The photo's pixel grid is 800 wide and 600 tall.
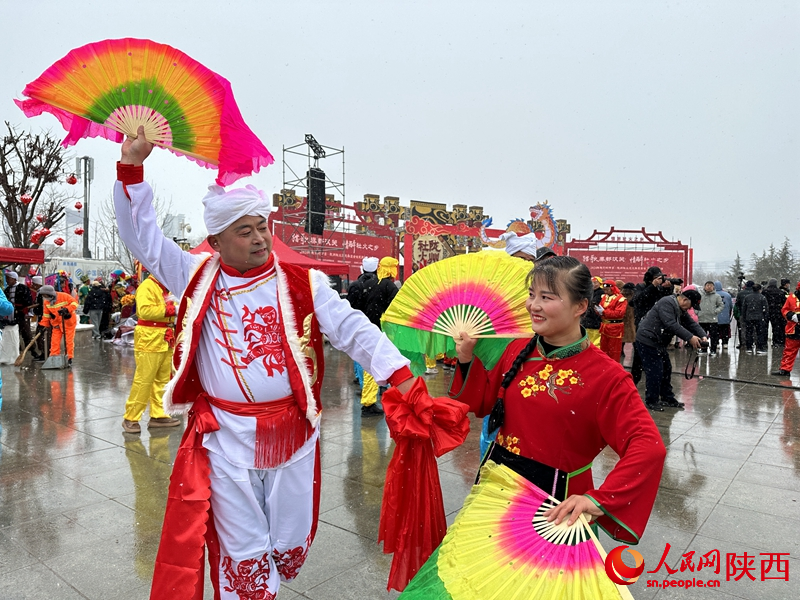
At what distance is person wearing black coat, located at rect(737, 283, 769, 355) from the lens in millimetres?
12961

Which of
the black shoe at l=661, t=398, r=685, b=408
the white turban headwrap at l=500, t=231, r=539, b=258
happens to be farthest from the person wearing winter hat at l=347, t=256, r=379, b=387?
the black shoe at l=661, t=398, r=685, b=408

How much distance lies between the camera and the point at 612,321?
858 cm

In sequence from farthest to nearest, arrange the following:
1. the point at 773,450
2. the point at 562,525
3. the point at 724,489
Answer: the point at 773,450 < the point at 724,489 < the point at 562,525

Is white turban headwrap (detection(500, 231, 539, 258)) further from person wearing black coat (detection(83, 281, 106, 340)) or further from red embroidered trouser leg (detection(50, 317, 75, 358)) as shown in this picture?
person wearing black coat (detection(83, 281, 106, 340))

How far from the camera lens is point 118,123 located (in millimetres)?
1976

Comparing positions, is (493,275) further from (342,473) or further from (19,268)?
(19,268)

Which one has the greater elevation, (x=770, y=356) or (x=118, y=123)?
(x=118, y=123)

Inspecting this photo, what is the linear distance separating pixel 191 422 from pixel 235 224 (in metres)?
0.75

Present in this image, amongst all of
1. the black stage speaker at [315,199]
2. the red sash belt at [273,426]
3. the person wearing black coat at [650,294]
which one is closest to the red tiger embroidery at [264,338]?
the red sash belt at [273,426]

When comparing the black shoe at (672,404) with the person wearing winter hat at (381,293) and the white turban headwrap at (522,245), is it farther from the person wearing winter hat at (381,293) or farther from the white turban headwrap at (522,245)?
the white turban headwrap at (522,245)

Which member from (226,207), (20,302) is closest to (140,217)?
(226,207)

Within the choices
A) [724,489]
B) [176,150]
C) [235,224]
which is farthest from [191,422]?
[724,489]

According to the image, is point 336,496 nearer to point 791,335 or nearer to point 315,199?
point 791,335

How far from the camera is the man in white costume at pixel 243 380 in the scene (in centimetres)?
197
